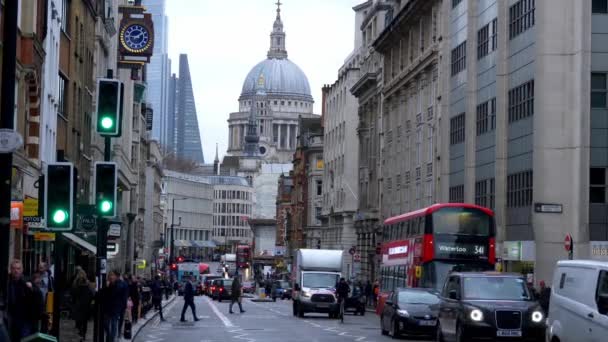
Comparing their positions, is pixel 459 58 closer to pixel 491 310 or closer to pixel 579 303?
pixel 491 310

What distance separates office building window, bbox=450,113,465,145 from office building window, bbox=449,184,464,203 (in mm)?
2234

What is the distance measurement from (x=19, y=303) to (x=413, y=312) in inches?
742

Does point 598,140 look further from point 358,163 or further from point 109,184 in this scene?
point 358,163

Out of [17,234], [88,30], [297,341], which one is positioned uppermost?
[88,30]

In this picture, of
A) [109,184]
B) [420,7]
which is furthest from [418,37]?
[109,184]

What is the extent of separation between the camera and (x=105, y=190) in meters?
22.5

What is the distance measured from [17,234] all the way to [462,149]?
1422 inches

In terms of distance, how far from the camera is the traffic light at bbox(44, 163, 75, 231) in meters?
18.8

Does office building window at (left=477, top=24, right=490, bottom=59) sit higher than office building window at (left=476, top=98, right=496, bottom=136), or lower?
higher

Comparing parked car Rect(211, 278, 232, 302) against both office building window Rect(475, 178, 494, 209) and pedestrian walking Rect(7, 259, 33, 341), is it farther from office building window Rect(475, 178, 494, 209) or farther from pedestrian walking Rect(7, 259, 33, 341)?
pedestrian walking Rect(7, 259, 33, 341)

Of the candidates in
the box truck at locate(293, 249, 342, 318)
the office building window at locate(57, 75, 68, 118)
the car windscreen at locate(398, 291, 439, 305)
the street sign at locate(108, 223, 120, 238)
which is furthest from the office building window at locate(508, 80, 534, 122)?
the street sign at locate(108, 223, 120, 238)

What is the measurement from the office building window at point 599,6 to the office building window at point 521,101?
4114mm

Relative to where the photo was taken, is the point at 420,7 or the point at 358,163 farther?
the point at 358,163

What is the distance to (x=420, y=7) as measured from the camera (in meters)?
79.8
